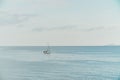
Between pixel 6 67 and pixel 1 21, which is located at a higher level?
pixel 1 21

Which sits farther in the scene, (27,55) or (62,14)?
(27,55)

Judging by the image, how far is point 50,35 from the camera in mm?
2533

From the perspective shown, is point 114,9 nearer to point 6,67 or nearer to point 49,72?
point 49,72

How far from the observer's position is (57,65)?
260 centimetres

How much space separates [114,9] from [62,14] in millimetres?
413

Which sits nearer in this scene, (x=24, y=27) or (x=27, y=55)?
(x=24, y=27)

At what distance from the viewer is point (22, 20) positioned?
8.30 feet

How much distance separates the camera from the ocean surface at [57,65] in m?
2.54

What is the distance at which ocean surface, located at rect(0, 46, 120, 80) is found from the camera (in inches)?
99.8

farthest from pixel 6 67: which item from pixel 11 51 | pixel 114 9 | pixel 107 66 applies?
pixel 114 9

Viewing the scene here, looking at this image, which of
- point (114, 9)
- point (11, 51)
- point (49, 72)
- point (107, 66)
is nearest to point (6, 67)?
point (11, 51)

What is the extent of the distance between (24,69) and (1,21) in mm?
436

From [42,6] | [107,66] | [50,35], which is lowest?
[107,66]

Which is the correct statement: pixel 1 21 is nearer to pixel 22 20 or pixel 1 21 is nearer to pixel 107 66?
pixel 22 20
